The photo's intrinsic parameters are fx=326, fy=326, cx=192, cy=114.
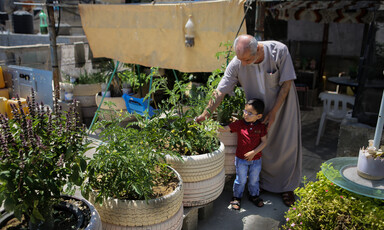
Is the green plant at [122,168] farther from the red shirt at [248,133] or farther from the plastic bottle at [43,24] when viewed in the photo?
the plastic bottle at [43,24]

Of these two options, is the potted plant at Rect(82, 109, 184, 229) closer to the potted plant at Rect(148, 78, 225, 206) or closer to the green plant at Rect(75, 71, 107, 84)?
the potted plant at Rect(148, 78, 225, 206)

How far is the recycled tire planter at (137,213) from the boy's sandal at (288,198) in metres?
1.84

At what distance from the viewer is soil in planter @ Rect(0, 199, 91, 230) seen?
2096mm

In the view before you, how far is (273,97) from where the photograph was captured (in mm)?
3691

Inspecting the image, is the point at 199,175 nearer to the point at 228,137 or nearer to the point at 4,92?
the point at 228,137

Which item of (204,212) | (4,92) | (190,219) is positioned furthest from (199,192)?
(4,92)

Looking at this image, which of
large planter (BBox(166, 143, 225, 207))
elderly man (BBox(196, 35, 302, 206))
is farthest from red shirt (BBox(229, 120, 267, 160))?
large planter (BBox(166, 143, 225, 207))

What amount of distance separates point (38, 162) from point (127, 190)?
73 centimetres

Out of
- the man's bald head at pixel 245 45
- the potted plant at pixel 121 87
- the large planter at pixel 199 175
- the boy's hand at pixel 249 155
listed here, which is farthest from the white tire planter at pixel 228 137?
the potted plant at pixel 121 87

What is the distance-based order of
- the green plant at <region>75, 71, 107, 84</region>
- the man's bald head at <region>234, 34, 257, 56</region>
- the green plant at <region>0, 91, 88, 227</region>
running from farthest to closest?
the green plant at <region>75, 71, 107, 84</region>
the man's bald head at <region>234, 34, 257, 56</region>
the green plant at <region>0, 91, 88, 227</region>

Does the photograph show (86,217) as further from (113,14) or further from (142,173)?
(113,14)

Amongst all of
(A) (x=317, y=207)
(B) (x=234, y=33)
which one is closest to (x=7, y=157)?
(A) (x=317, y=207)

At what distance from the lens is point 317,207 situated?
7.55 ft

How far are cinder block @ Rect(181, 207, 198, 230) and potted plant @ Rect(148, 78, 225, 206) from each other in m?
0.07
